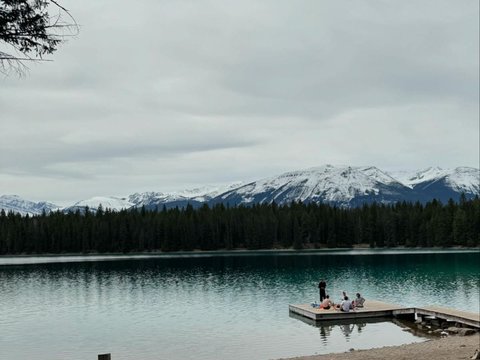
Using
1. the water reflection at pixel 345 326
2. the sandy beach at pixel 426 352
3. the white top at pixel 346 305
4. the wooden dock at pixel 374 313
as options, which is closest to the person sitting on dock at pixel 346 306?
the white top at pixel 346 305

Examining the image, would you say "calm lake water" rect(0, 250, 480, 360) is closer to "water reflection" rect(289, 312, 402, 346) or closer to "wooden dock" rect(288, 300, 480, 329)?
"water reflection" rect(289, 312, 402, 346)

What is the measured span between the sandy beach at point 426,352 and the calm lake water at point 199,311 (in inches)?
173

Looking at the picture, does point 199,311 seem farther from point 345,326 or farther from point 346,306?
point 345,326

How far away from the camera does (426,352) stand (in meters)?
30.9

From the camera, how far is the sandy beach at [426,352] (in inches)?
1133

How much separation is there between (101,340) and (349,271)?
6450 cm

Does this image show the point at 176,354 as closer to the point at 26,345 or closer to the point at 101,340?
the point at 101,340

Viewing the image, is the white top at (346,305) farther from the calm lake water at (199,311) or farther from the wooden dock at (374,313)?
the calm lake water at (199,311)

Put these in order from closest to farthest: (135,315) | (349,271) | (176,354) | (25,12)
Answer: (25,12) → (176,354) → (135,315) → (349,271)

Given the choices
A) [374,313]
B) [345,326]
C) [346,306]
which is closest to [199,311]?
[346,306]

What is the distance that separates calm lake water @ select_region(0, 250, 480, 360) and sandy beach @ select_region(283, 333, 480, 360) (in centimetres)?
439

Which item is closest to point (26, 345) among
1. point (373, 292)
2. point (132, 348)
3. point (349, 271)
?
point (132, 348)

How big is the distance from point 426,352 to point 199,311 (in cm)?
2946

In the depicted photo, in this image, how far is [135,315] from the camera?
5503 centimetres
